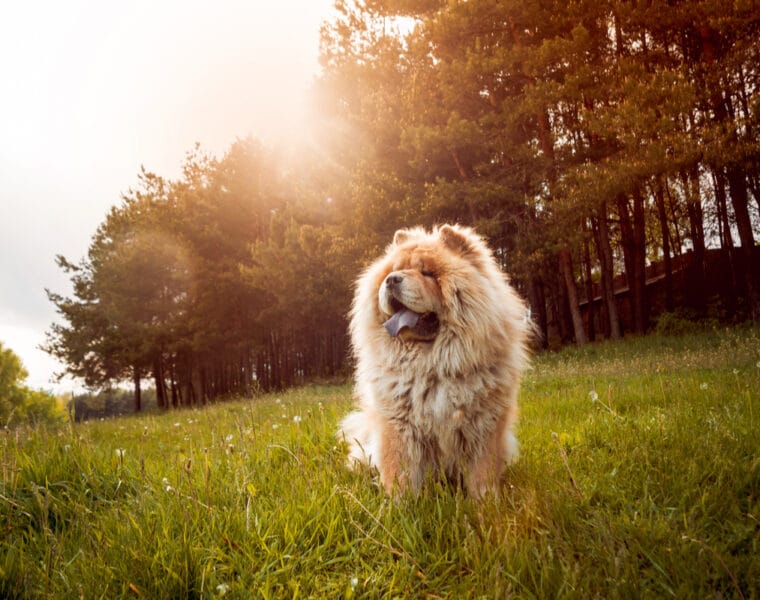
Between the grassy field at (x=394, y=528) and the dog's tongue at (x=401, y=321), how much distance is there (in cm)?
109

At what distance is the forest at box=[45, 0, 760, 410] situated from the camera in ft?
42.7

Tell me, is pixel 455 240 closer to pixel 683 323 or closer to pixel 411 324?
pixel 411 324

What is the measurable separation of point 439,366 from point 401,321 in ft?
1.44

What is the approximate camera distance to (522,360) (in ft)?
12.1

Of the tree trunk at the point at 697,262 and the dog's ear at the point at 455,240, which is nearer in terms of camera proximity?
the dog's ear at the point at 455,240

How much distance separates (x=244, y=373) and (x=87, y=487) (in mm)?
28445

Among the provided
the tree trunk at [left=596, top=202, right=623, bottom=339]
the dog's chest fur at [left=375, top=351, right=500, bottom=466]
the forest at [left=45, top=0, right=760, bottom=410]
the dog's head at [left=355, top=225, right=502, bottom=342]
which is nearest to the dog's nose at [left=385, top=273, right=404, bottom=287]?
the dog's head at [left=355, top=225, right=502, bottom=342]

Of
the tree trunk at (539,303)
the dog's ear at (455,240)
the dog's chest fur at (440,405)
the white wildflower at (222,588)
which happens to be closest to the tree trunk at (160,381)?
the tree trunk at (539,303)

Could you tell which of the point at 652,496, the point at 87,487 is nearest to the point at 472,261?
the point at 652,496

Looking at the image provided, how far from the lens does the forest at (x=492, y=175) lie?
13.0m

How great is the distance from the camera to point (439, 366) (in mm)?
3367

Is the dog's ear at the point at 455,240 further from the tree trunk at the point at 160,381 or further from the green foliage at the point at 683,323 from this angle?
the tree trunk at the point at 160,381

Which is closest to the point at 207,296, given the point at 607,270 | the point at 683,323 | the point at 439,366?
the point at 607,270

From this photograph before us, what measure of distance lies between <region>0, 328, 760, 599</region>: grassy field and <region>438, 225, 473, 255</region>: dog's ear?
6.03ft
